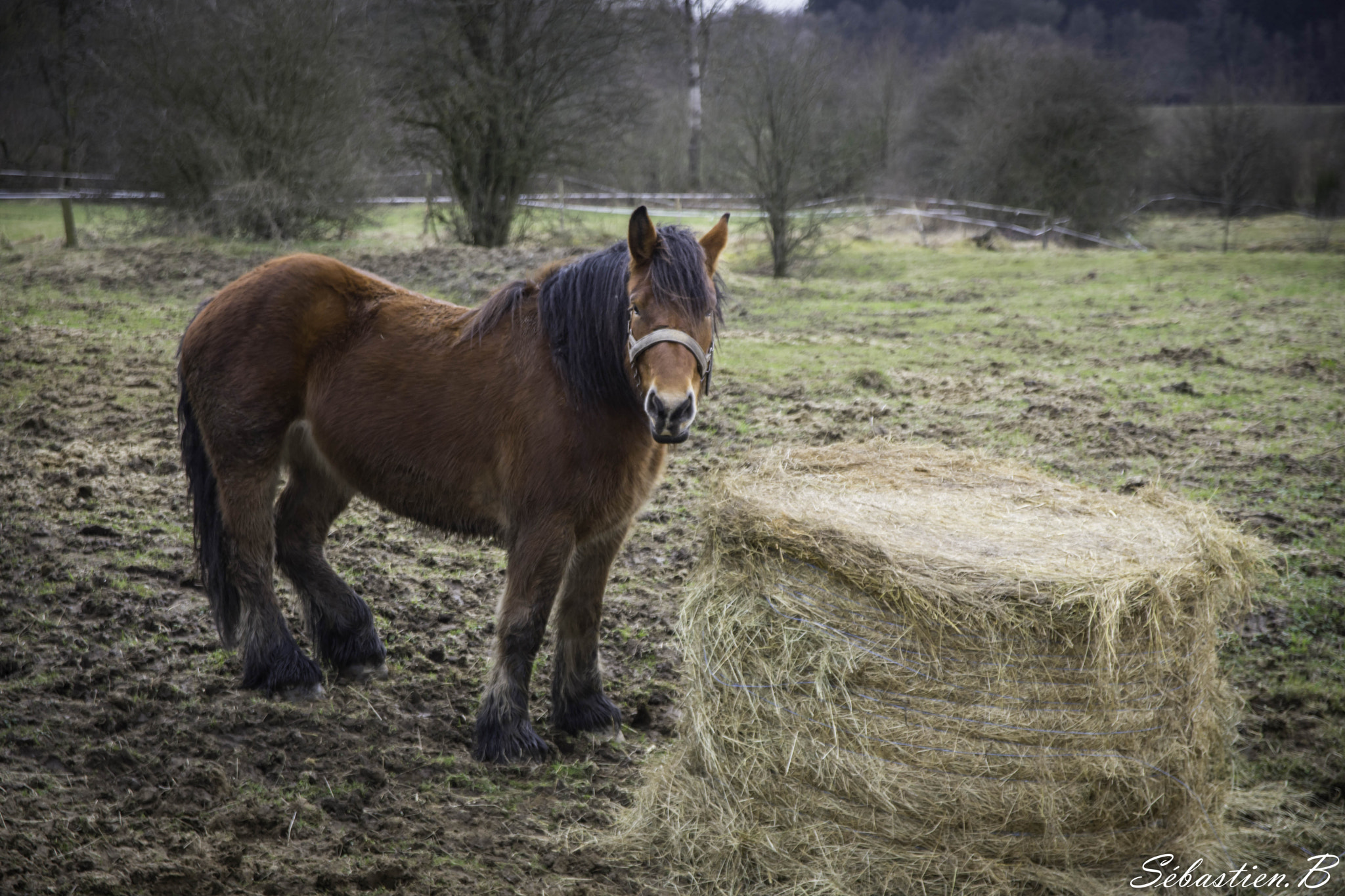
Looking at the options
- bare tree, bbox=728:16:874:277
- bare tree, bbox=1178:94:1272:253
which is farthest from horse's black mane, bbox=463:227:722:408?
bare tree, bbox=1178:94:1272:253

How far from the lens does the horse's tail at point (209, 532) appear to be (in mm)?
3619

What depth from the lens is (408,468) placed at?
3.35m

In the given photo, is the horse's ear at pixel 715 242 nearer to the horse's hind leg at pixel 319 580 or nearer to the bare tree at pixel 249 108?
the horse's hind leg at pixel 319 580

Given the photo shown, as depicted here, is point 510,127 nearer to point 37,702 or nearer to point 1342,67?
point 37,702

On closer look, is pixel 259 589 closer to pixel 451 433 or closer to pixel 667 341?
pixel 451 433

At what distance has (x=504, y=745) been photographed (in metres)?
3.20

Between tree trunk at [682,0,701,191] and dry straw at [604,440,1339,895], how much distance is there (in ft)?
91.3

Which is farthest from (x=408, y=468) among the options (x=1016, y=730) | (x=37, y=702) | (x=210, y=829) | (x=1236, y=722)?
(x=1236, y=722)

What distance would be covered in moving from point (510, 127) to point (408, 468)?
44.4 feet

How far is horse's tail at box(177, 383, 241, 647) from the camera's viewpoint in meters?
3.62

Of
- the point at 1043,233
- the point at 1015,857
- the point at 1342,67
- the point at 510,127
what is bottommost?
the point at 1015,857

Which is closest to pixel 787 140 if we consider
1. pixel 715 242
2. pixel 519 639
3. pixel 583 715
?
pixel 715 242

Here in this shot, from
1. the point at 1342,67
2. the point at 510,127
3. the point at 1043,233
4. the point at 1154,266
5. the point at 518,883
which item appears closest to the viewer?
the point at 518,883

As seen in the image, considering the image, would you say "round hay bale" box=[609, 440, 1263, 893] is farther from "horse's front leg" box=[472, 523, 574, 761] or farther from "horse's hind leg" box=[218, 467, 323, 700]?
"horse's hind leg" box=[218, 467, 323, 700]
